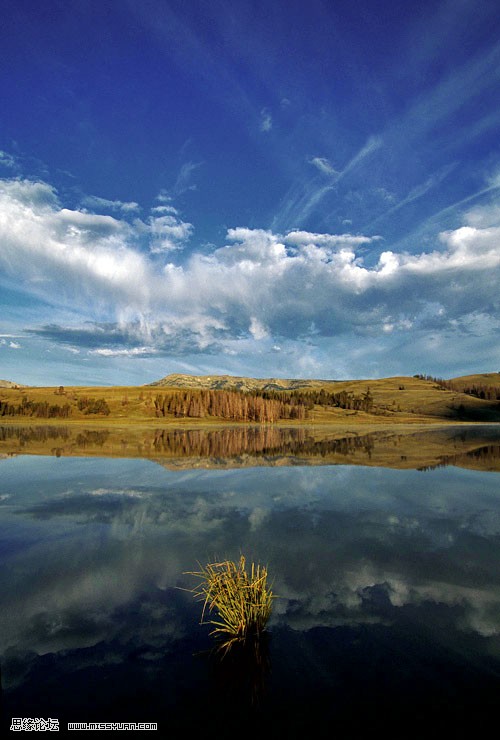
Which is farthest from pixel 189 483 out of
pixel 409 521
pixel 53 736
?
pixel 53 736

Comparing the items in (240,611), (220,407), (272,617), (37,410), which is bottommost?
(272,617)

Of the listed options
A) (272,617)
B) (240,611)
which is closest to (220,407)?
(272,617)

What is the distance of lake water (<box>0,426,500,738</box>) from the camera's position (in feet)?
24.7

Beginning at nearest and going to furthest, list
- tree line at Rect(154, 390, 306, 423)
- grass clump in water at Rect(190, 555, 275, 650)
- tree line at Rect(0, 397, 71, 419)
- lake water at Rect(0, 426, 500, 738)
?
lake water at Rect(0, 426, 500, 738)
grass clump in water at Rect(190, 555, 275, 650)
tree line at Rect(0, 397, 71, 419)
tree line at Rect(154, 390, 306, 423)

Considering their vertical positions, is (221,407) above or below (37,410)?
above

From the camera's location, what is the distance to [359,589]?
41.2 ft

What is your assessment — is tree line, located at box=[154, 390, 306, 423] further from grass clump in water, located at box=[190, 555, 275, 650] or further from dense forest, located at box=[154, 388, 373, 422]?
grass clump in water, located at box=[190, 555, 275, 650]

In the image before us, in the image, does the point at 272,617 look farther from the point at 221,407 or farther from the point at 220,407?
the point at 220,407

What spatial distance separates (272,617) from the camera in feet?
35.7

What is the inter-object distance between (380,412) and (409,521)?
183232 millimetres

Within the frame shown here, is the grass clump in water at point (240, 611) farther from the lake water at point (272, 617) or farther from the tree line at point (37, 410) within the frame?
the tree line at point (37, 410)

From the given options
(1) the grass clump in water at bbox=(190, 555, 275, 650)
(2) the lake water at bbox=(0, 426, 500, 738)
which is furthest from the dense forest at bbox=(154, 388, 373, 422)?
(1) the grass clump in water at bbox=(190, 555, 275, 650)

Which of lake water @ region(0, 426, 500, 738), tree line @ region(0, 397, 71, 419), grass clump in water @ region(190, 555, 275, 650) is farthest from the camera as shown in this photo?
tree line @ region(0, 397, 71, 419)

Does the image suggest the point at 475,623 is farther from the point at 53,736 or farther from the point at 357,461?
the point at 357,461
